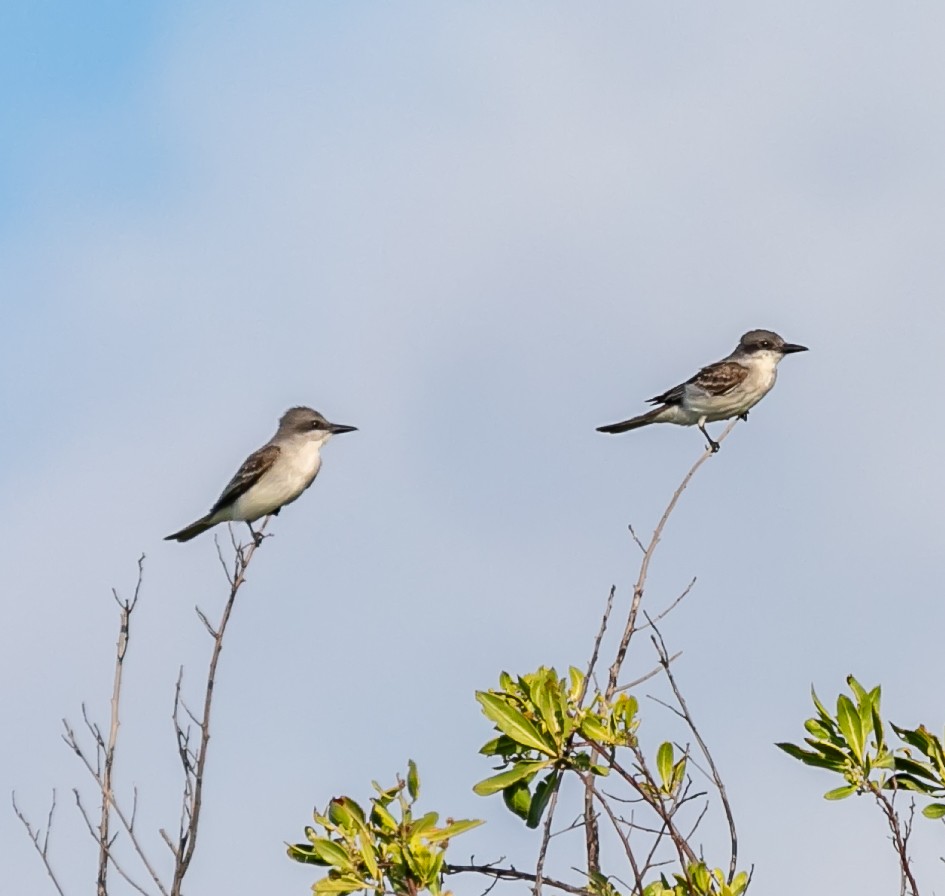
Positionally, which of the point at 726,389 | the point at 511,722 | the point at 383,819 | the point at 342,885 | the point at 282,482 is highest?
the point at 726,389

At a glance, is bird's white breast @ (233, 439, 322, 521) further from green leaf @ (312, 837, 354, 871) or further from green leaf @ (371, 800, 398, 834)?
green leaf @ (312, 837, 354, 871)

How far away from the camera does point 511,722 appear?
4.10 metres

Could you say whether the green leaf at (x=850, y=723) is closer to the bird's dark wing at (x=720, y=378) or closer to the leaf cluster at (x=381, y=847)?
the leaf cluster at (x=381, y=847)

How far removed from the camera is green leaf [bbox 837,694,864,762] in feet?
13.4

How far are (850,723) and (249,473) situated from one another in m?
9.04

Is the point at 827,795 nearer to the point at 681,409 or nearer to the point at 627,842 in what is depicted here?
the point at 627,842

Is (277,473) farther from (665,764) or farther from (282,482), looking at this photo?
(665,764)

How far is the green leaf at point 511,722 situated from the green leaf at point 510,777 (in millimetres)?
52

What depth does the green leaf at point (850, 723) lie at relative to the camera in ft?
13.4

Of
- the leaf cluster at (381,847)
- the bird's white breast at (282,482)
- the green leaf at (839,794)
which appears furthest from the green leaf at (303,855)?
the bird's white breast at (282,482)

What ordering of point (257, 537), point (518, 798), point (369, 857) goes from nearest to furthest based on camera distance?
point (369, 857) < point (518, 798) < point (257, 537)

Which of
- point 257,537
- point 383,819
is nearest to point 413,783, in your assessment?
point 383,819

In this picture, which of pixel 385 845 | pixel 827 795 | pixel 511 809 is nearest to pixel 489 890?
pixel 511 809

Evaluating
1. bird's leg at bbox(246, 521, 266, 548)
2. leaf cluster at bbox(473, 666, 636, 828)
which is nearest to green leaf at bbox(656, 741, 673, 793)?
leaf cluster at bbox(473, 666, 636, 828)
